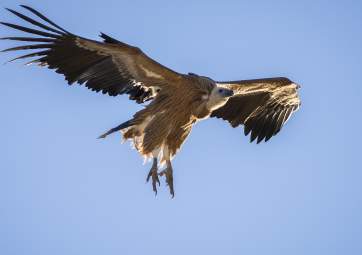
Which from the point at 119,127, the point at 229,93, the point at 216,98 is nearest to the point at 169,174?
the point at 119,127

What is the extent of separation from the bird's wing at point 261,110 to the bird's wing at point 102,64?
199 centimetres

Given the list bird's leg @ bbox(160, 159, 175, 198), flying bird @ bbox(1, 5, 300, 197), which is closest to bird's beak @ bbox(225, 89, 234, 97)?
flying bird @ bbox(1, 5, 300, 197)

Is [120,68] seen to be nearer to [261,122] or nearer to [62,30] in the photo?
[62,30]

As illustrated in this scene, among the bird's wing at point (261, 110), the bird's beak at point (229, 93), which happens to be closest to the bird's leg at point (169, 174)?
the bird's beak at point (229, 93)

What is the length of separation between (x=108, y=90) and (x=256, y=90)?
2553 mm

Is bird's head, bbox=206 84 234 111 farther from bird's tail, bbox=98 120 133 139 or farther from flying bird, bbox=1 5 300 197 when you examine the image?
bird's tail, bbox=98 120 133 139

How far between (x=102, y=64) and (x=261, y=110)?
10.7 ft

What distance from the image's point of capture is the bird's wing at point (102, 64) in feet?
42.9

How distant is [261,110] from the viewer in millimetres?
15438

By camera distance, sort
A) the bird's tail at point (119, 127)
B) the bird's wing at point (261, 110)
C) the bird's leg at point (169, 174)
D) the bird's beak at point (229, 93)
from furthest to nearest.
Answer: the bird's wing at point (261, 110)
the bird's beak at point (229, 93)
the bird's leg at point (169, 174)
the bird's tail at point (119, 127)

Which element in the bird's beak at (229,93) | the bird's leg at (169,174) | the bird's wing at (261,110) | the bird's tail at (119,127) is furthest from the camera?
the bird's wing at (261,110)

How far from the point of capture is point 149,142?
526 inches

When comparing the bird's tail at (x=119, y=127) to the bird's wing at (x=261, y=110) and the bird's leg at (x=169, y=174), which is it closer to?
the bird's leg at (x=169, y=174)

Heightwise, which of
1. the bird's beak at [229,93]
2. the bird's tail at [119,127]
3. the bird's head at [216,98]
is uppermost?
the bird's beak at [229,93]
